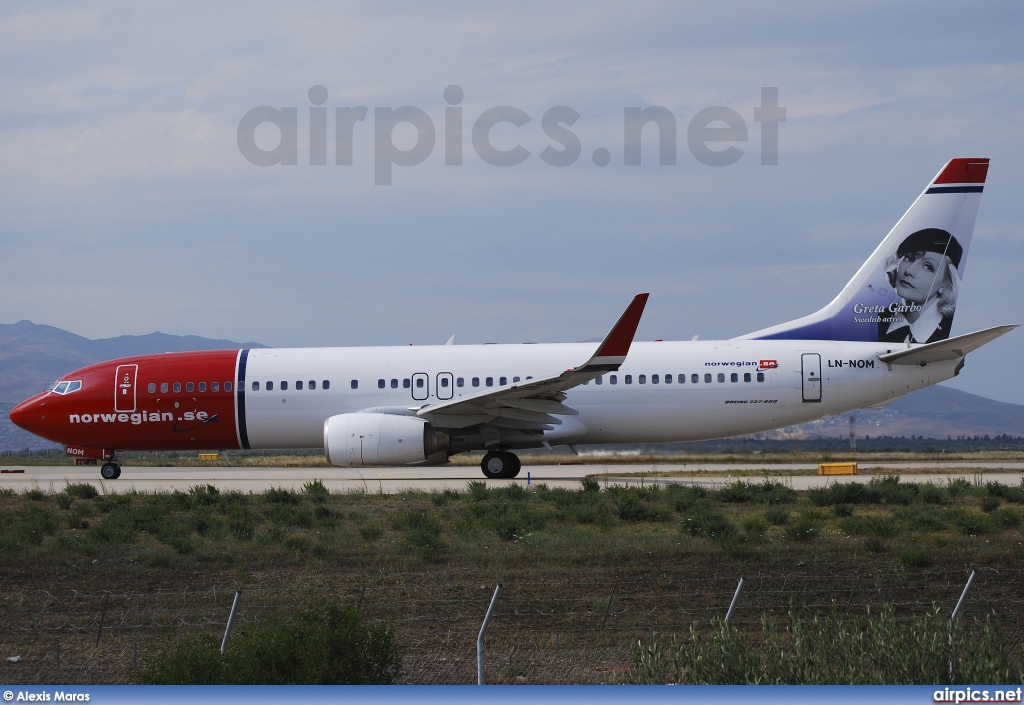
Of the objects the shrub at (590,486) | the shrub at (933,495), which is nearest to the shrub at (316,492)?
the shrub at (590,486)

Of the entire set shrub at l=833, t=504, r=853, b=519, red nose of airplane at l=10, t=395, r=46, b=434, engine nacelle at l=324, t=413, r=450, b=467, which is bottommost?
shrub at l=833, t=504, r=853, b=519

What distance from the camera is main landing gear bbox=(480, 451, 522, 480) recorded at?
24.6m

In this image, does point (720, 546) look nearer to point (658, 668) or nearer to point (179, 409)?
point (658, 668)

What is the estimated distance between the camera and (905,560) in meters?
14.3

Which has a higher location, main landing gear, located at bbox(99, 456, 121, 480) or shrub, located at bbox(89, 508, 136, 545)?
main landing gear, located at bbox(99, 456, 121, 480)

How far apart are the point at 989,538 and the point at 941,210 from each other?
→ 1233 cm

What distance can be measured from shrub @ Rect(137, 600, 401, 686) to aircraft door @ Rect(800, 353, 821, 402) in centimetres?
1758

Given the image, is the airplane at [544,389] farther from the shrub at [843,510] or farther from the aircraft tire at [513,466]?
the shrub at [843,510]

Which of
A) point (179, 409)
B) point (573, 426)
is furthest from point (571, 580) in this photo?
point (179, 409)

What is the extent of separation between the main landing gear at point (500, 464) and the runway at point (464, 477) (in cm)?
25

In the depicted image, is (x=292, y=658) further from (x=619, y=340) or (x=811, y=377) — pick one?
(x=811, y=377)

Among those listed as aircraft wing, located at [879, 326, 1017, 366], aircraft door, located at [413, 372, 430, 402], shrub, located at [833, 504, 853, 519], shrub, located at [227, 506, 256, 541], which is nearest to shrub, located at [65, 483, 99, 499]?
shrub, located at [227, 506, 256, 541]

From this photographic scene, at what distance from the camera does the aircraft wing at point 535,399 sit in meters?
21.3

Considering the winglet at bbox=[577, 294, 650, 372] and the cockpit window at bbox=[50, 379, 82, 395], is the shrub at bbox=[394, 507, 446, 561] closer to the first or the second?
the winglet at bbox=[577, 294, 650, 372]
